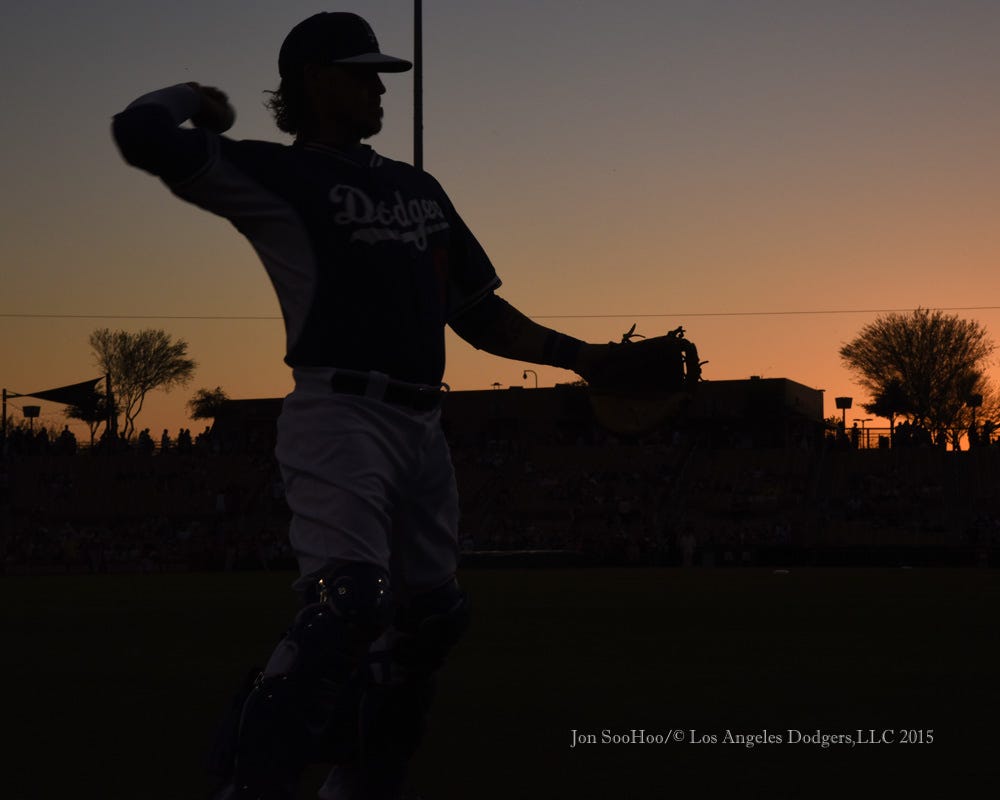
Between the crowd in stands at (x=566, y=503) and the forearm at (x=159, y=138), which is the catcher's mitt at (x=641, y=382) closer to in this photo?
the forearm at (x=159, y=138)

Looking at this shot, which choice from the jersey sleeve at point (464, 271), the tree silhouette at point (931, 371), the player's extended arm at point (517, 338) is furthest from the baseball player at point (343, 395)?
the tree silhouette at point (931, 371)

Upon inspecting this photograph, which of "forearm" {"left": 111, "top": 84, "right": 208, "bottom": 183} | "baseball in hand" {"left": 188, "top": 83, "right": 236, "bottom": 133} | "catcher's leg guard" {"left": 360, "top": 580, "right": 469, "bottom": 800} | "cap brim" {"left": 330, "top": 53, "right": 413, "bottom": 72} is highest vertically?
"cap brim" {"left": 330, "top": 53, "right": 413, "bottom": 72}

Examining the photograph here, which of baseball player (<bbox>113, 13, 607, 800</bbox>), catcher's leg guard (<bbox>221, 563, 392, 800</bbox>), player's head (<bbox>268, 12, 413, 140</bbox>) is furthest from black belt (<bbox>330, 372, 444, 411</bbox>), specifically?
player's head (<bbox>268, 12, 413, 140</bbox>)

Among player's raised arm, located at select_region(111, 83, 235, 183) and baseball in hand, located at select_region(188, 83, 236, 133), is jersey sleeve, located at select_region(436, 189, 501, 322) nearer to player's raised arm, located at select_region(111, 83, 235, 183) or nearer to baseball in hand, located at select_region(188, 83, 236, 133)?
baseball in hand, located at select_region(188, 83, 236, 133)

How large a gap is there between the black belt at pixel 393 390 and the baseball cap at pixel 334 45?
38.1 inches

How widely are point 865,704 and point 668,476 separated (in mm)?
40925

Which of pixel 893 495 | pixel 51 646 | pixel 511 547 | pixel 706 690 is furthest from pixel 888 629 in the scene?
pixel 893 495

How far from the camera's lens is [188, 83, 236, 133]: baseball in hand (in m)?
4.35

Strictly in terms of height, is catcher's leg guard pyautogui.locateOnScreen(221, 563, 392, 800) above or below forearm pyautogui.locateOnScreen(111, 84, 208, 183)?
below

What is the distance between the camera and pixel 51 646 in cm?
1232

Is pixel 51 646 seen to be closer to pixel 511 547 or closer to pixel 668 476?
Result: pixel 511 547

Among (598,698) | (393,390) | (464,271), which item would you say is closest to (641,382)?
(464,271)

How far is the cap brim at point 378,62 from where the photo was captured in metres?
4.34

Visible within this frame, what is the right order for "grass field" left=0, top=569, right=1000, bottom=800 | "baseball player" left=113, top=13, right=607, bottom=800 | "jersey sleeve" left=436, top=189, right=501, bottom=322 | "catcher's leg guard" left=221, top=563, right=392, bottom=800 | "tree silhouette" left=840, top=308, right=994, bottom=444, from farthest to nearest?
"tree silhouette" left=840, top=308, right=994, bottom=444 → "grass field" left=0, top=569, right=1000, bottom=800 → "jersey sleeve" left=436, top=189, right=501, bottom=322 → "baseball player" left=113, top=13, right=607, bottom=800 → "catcher's leg guard" left=221, top=563, right=392, bottom=800
